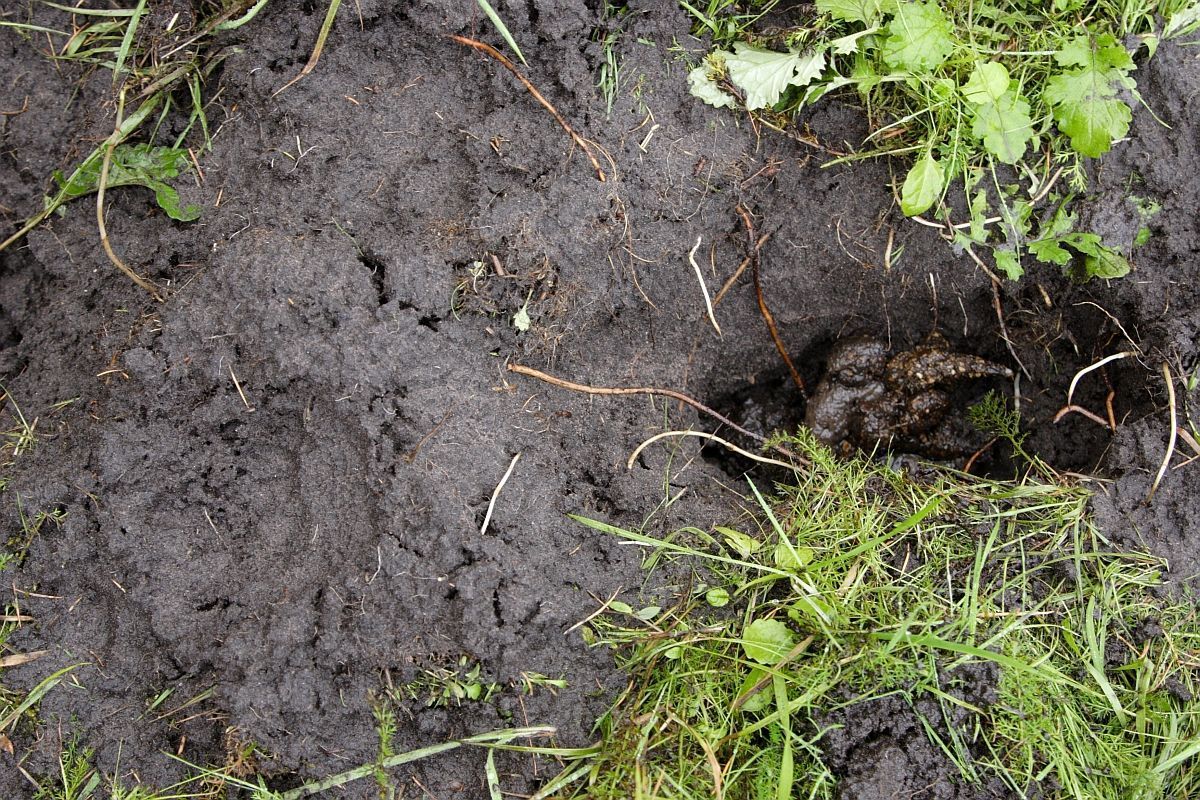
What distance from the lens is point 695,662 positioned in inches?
89.5

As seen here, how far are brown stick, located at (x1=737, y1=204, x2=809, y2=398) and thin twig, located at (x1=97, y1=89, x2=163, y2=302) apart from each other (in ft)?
5.66

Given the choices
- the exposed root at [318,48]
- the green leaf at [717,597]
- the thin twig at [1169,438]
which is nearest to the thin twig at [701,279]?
the green leaf at [717,597]

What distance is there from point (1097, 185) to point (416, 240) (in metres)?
2.08

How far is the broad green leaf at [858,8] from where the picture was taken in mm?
2355

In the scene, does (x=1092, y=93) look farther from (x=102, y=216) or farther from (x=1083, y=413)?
(x=102, y=216)

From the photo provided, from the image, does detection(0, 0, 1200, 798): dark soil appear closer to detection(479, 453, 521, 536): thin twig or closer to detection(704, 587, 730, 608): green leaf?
detection(479, 453, 521, 536): thin twig

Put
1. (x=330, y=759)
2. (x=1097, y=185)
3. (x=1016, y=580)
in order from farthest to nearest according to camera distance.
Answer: (x=1097, y=185)
(x=1016, y=580)
(x=330, y=759)

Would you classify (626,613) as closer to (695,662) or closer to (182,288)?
(695,662)

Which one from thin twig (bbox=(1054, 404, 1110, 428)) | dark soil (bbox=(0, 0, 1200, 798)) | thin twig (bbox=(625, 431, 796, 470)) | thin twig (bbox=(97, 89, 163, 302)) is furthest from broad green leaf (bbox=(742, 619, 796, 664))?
thin twig (bbox=(97, 89, 163, 302))

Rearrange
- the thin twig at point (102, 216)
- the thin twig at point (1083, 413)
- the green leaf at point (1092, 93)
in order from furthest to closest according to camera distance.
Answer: the thin twig at point (1083, 413) → the green leaf at point (1092, 93) → the thin twig at point (102, 216)

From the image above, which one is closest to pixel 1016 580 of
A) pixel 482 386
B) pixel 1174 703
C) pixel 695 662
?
pixel 1174 703

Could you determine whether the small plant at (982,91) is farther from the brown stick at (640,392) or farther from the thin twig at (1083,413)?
the brown stick at (640,392)

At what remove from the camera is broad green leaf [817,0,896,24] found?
2355mm

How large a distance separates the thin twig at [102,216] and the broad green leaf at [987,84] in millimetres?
2435
